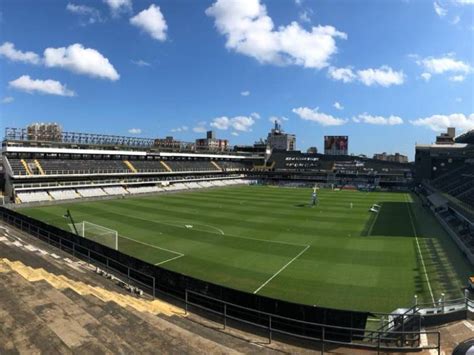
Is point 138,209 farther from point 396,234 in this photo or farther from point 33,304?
point 33,304

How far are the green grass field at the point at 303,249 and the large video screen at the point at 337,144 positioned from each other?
65.3 meters

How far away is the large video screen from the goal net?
8857 cm

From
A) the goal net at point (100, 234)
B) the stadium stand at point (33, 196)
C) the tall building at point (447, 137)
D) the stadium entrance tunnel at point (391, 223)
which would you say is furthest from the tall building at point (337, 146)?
the goal net at point (100, 234)

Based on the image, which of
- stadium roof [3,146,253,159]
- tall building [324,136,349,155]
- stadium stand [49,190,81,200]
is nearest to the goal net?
stadium stand [49,190,81,200]

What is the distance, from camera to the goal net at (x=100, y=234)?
27.3m

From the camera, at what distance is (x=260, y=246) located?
89.6 feet

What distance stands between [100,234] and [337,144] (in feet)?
301

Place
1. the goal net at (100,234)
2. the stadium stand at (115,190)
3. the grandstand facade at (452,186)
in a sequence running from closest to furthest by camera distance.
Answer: the goal net at (100,234), the grandstand facade at (452,186), the stadium stand at (115,190)

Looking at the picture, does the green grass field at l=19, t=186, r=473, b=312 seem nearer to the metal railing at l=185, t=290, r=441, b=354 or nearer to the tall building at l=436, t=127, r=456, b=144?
the metal railing at l=185, t=290, r=441, b=354

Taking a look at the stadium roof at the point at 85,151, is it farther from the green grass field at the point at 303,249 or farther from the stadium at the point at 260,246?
the green grass field at the point at 303,249

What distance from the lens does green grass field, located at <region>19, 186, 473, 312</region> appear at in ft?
61.3

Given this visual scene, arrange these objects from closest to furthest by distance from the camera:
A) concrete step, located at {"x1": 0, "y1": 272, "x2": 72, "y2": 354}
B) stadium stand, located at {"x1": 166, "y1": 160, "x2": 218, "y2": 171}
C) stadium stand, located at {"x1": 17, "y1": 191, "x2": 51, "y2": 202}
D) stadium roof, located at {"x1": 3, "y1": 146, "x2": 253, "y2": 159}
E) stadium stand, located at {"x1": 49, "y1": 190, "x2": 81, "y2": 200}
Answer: concrete step, located at {"x1": 0, "y1": 272, "x2": 72, "y2": 354}
stadium stand, located at {"x1": 17, "y1": 191, "x2": 51, "y2": 202}
stadium stand, located at {"x1": 49, "y1": 190, "x2": 81, "y2": 200}
stadium roof, located at {"x1": 3, "y1": 146, "x2": 253, "y2": 159}
stadium stand, located at {"x1": 166, "y1": 160, "x2": 218, "y2": 171}

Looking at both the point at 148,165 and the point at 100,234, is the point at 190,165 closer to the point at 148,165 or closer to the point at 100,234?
the point at 148,165

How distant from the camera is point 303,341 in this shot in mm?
12047
